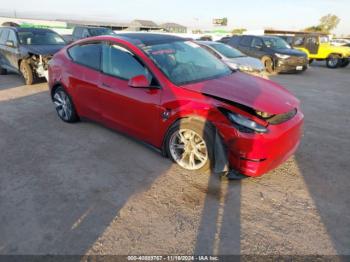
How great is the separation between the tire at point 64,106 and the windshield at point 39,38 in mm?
4932

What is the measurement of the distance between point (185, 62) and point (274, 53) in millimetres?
9842

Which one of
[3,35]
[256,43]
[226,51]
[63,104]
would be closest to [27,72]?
[3,35]

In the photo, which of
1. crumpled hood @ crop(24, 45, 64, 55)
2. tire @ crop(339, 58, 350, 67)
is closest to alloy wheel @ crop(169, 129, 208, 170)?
crumpled hood @ crop(24, 45, 64, 55)

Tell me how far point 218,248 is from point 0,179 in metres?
2.85

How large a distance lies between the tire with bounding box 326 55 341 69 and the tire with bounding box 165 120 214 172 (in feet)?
49.9

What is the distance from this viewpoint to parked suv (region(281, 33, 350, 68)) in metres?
15.9

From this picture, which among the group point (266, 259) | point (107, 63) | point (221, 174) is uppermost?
point (107, 63)

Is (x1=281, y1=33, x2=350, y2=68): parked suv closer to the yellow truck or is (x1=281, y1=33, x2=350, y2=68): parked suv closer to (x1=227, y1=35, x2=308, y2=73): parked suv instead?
the yellow truck

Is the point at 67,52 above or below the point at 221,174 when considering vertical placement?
above

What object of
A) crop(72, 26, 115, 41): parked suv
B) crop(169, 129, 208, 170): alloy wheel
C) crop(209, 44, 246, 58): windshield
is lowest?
crop(169, 129, 208, 170): alloy wheel

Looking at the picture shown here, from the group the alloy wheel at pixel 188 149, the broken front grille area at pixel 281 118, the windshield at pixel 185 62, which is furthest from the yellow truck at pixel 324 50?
the alloy wheel at pixel 188 149

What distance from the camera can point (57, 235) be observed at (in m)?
2.80

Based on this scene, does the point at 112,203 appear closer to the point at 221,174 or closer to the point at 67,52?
the point at 221,174

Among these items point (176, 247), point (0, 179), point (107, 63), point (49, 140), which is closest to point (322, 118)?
point (107, 63)
